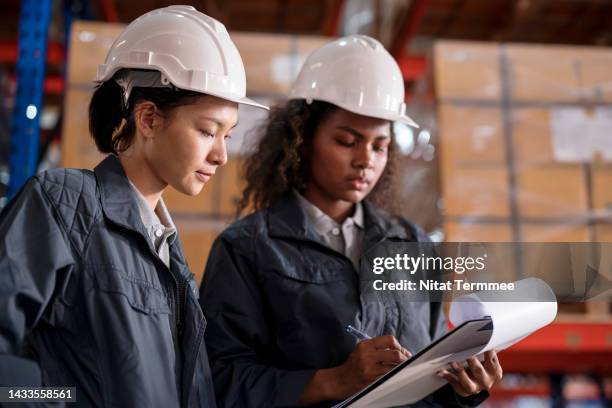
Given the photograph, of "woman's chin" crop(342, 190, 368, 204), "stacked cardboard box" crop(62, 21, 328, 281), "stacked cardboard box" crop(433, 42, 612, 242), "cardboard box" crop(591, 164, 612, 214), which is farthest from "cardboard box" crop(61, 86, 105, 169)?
"cardboard box" crop(591, 164, 612, 214)

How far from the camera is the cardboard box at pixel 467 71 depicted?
11.5 feet

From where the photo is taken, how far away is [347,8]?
18.2 feet

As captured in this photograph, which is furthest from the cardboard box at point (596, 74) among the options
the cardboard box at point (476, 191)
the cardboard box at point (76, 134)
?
the cardboard box at point (76, 134)

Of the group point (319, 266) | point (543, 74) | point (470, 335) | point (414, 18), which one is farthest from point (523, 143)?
point (470, 335)

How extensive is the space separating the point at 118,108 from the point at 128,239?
1.03 feet

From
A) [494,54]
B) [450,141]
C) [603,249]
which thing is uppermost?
[494,54]

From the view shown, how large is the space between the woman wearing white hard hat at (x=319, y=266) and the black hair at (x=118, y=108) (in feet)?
1.46

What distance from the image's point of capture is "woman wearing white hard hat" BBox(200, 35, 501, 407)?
4.89 feet

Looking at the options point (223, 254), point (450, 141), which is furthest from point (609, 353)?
point (223, 254)

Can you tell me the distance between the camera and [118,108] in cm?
139

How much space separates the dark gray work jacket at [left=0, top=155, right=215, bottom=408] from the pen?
14.6 inches

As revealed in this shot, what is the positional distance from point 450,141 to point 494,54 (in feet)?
1.91

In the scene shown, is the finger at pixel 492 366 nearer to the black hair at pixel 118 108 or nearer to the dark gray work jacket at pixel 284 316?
the dark gray work jacket at pixel 284 316

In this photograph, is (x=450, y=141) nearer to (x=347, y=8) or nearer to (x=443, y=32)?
(x=347, y=8)
